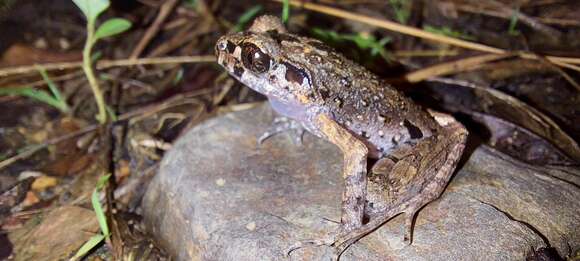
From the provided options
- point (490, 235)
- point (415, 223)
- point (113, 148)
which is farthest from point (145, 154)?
point (490, 235)

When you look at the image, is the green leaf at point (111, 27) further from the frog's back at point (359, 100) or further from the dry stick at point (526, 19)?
the dry stick at point (526, 19)

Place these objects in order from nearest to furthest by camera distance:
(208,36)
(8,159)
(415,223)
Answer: (415,223) → (8,159) → (208,36)

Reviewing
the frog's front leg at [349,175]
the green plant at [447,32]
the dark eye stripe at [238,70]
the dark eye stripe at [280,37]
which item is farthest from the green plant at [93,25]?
the green plant at [447,32]

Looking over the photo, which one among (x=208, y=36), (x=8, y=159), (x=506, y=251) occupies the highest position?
(x=208, y=36)

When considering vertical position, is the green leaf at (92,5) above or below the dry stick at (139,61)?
above

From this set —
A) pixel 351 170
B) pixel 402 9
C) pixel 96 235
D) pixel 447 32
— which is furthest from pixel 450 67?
pixel 96 235

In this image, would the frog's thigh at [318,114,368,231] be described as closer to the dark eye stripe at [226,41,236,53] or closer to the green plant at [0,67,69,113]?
the dark eye stripe at [226,41,236,53]

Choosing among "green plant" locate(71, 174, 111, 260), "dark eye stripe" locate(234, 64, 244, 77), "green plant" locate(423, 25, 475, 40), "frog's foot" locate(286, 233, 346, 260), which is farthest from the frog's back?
"green plant" locate(423, 25, 475, 40)

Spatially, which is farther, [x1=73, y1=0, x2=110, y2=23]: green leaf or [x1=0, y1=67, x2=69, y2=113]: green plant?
[x1=0, y1=67, x2=69, y2=113]: green plant

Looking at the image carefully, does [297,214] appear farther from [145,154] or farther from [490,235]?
[145,154]
